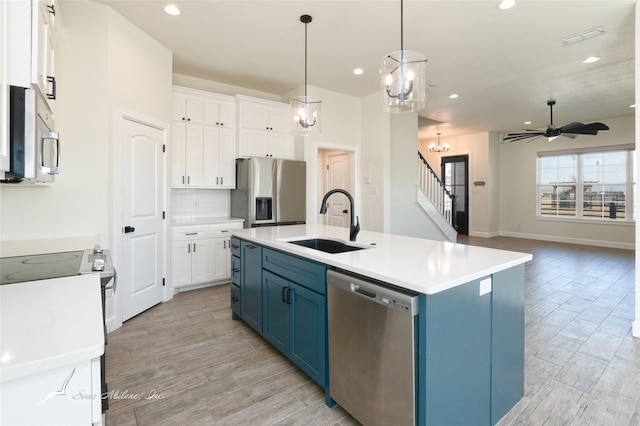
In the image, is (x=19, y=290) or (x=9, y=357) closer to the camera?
(x=9, y=357)

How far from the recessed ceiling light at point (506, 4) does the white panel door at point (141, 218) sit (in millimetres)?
3705

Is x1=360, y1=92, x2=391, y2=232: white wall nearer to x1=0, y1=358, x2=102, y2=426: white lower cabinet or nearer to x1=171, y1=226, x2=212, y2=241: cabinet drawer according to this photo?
x1=171, y1=226, x2=212, y2=241: cabinet drawer

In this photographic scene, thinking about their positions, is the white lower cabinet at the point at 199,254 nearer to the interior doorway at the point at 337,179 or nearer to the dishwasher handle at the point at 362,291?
the interior doorway at the point at 337,179

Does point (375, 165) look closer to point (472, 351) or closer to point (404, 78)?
point (404, 78)

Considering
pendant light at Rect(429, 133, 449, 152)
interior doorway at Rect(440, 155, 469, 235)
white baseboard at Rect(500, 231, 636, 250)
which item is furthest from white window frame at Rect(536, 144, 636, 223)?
pendant light at Rect(429, 133, 449, 152)

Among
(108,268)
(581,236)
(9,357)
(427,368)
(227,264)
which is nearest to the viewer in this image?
(9,357)

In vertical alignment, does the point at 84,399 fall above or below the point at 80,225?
below

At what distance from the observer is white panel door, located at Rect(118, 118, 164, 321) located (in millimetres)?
3168

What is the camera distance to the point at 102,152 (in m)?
2.95

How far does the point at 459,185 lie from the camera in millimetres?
9391

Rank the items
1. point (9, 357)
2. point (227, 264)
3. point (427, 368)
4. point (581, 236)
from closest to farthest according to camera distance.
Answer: point (9, 357) < point (427, 368) < point (227, 264) < point (581, 236)

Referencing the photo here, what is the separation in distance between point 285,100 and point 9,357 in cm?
522

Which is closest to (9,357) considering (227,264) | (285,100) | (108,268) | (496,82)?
(108,268)

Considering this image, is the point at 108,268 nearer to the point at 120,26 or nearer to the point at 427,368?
the point at 427,368
